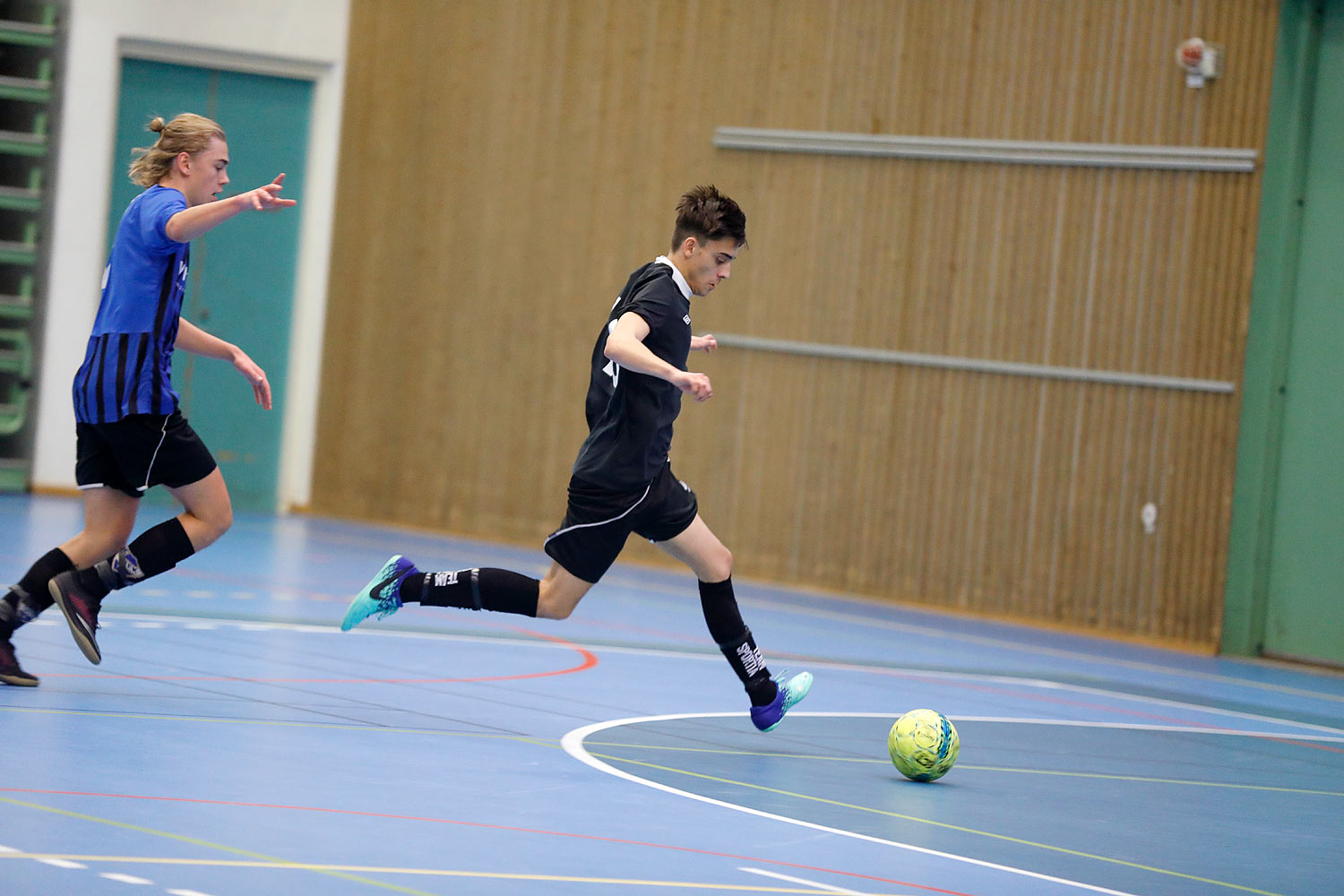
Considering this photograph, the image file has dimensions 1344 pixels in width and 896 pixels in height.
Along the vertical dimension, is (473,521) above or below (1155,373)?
below

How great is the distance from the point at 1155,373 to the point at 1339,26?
264cm

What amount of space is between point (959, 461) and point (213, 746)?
26.6ft

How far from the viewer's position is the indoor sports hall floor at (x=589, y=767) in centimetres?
385

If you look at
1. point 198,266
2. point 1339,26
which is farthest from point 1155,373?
point 198,266

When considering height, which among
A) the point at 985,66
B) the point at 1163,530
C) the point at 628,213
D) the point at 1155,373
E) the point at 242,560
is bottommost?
the point at 242,560

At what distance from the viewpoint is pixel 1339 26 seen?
10.8 m

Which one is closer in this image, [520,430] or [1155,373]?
[1155,373]

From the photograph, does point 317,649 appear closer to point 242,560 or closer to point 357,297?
point 242,560

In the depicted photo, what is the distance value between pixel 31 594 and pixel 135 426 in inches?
27.2

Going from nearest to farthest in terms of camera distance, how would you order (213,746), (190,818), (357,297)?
(190,818) < (213,746) < (357,297)

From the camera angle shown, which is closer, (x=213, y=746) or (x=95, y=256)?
(x=213, y=746)

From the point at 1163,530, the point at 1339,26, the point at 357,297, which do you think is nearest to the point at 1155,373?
the point at 1163,530

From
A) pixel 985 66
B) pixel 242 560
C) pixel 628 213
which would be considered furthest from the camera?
pixel 628 213

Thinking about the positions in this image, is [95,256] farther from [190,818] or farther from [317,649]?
[190,818]
